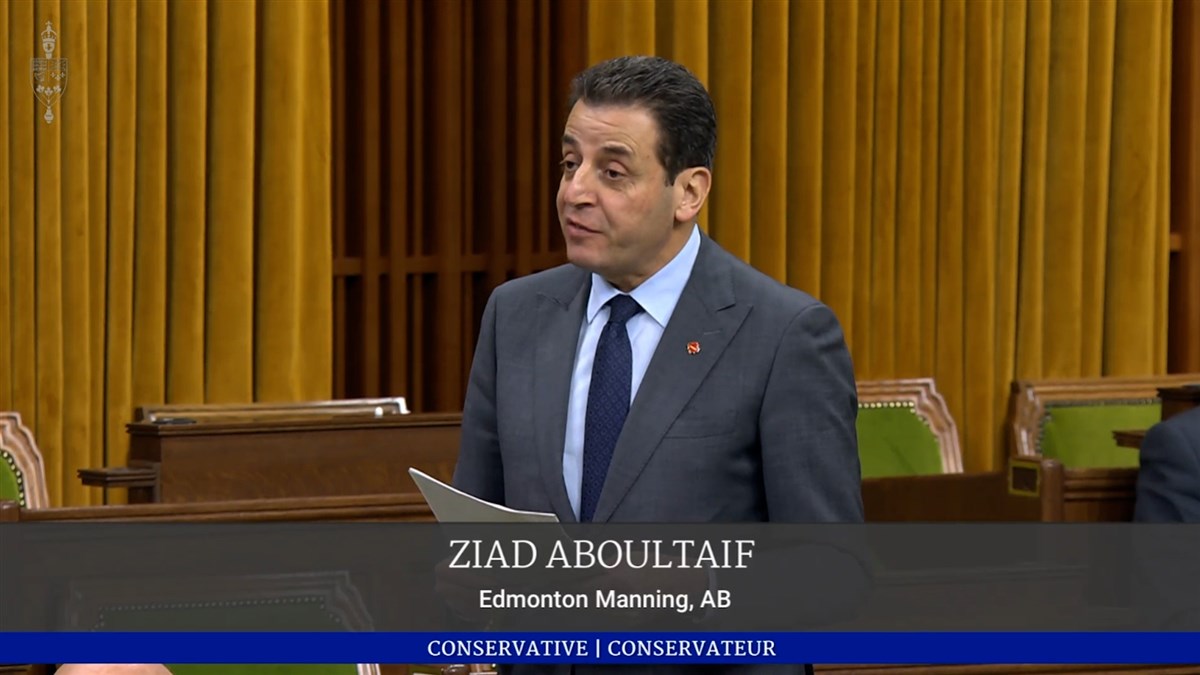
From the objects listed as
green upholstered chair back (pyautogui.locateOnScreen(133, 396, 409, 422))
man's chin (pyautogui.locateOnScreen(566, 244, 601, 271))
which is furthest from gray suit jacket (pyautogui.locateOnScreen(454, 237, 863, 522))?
green upholstered chair back (pyautogui.locateOnScreen(133, 396, 409, 422))

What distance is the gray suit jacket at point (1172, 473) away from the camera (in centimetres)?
413

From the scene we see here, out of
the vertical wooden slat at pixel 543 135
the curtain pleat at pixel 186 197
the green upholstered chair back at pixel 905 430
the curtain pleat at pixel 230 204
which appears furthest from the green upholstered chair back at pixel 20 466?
the green upholstered chair back at pixel 905 430

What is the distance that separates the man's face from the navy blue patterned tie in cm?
8

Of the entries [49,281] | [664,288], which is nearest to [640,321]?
[664,288]

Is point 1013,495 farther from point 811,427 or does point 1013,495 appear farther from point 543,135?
point 811,427

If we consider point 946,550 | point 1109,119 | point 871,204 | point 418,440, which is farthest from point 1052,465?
point 1109,119

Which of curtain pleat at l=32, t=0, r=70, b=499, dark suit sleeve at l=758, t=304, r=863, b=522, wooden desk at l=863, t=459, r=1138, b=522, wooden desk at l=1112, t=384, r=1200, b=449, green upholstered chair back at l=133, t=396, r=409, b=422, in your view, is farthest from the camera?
curtain pleat at l=32, t=0, r=70, b=499

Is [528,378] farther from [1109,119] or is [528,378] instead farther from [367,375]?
[1109,119]

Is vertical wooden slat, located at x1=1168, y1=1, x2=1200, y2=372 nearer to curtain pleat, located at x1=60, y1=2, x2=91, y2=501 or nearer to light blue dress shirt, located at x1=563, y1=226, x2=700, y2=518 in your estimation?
curtain pleat, located at x1=60, y1=2, x2=91, y2=501

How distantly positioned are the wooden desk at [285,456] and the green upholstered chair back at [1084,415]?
2.64 metres

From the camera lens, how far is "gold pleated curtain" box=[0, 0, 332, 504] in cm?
607

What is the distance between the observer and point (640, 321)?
188 centimetres

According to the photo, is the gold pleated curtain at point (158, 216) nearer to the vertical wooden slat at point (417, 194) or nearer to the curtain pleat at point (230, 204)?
the curtain pleat at point (230, 204)

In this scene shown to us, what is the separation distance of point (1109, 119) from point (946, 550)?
20.1ft
